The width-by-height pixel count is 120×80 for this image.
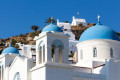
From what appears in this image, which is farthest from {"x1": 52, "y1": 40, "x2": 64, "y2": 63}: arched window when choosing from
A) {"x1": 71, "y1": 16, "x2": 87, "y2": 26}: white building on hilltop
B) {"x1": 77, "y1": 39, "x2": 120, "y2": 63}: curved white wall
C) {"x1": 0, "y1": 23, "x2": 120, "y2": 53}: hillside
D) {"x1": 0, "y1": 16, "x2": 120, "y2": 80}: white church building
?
{"x1": 71, "y1": 16, "x2": 87, "y2": 26}: white building on hilltop

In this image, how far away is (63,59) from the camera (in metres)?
28.1

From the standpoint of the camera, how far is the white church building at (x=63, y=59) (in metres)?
27.5

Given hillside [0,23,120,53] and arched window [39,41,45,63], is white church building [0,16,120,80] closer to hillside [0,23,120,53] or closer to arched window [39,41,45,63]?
arched window [39,41,45,63]

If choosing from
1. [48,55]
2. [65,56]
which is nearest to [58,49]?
[65,56]

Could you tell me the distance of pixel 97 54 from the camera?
3419 cm

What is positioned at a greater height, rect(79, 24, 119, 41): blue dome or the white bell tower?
rect(79, 24, 119, 41): blue dome

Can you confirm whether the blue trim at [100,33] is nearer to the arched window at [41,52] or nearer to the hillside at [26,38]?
the arched window at [41,52]

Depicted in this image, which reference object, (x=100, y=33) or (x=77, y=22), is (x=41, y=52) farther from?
(x=77, y=22)

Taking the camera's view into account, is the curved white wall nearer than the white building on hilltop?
Yes

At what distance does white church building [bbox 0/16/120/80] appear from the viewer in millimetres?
27531

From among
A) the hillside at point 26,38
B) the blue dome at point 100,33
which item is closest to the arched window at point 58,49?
the blue dome at point 100,33

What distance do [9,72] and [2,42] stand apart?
73.0 m

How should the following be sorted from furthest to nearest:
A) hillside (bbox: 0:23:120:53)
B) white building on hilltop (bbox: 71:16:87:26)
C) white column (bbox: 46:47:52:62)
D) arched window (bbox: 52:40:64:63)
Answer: white building on hilltop (bbox: 71:16:87:26)
hillside (bbox: 0:23:120:53)
arched window (bbox: 52:40:64:63)
white column (bbox: 46:47:52:62)

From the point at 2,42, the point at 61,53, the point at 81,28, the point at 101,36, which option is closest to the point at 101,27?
the point at 101,36
